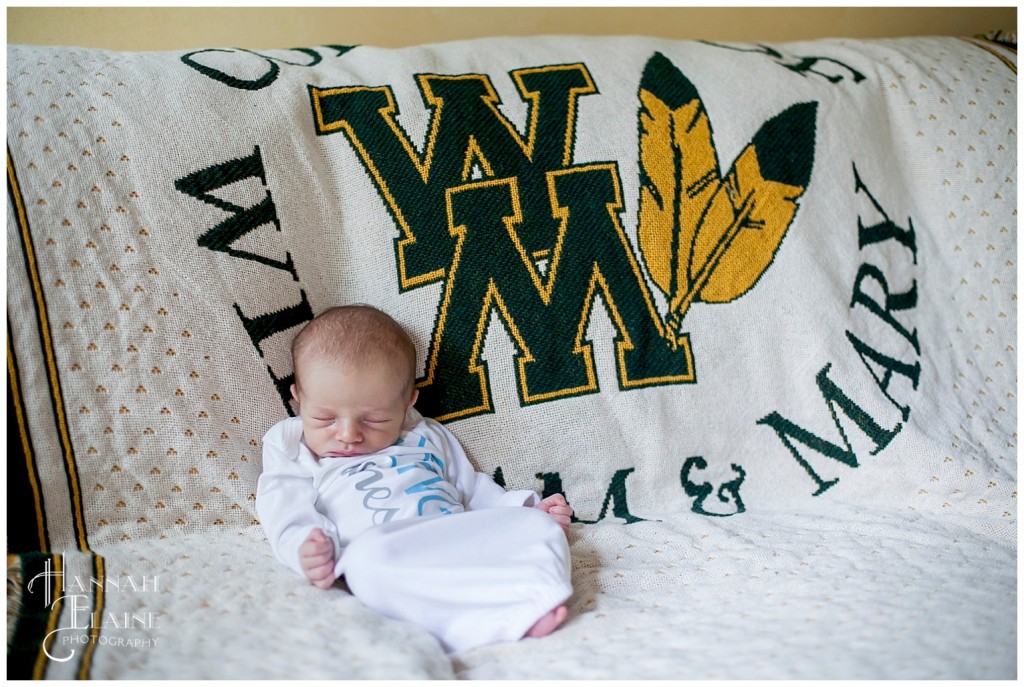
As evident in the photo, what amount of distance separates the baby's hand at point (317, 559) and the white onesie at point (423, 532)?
0.02 m

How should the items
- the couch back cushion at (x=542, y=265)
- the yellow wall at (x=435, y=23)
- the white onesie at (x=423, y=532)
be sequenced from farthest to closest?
1. the yellow wall at (x=435, y=23)
2. the couch back cushion at (x=542, y=265)
3. the white onesie at (x=423, y=532)

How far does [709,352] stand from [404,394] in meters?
0.48

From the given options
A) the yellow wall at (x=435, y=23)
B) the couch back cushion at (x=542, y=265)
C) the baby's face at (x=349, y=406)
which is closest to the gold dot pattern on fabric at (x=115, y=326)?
the couch back cushion at (x=542, y=265)

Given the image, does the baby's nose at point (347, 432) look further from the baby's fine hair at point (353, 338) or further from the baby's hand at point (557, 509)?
the baby's hand at point (557, 509)

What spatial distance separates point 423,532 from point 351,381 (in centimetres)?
23

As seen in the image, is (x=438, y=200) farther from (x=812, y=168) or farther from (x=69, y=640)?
(x=69, y=640)

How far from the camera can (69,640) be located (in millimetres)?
883

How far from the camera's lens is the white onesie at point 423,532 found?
97 cm

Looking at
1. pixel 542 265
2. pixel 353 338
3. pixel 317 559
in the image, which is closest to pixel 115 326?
pixel 353 338

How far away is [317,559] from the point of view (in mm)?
1009

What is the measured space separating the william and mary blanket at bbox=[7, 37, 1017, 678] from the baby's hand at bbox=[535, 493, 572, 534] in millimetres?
53

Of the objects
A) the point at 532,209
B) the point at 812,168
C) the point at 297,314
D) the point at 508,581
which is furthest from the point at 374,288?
the point at 812,168

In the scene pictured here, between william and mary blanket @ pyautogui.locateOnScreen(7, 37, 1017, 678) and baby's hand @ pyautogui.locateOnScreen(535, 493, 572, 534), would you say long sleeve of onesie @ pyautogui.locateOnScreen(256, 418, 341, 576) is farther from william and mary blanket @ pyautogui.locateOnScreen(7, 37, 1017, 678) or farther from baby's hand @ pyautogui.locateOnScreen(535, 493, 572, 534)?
baby's hand @ pyautogui.locateOnScreen(535, 493, 572, 534)

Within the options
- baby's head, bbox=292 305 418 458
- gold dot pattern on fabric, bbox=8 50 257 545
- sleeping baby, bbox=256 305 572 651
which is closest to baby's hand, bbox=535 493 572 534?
sleeping baby, bbox=256 305 572 651
